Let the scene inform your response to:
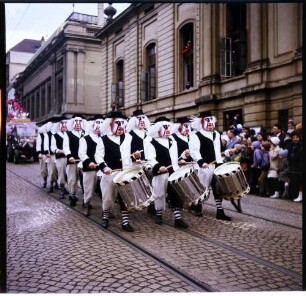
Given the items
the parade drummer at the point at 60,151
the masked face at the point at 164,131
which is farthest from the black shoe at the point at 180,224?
the parade drummer at the point at 60,151

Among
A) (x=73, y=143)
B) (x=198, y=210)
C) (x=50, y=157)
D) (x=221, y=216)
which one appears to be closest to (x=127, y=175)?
(x=198, y=210)

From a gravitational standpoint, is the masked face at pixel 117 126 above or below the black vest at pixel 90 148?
above

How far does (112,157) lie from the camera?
24.8 feet

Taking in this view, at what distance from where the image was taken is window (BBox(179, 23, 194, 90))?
15.1m

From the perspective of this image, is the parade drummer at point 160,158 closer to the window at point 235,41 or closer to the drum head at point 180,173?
the drum head at point 180,173

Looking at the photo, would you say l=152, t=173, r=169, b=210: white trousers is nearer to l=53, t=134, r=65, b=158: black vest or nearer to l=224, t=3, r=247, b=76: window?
l=53, t=134, r=65, b=158: black vest

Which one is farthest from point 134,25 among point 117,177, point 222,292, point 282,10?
point 222,292

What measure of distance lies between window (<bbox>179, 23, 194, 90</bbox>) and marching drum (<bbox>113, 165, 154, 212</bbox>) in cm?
876

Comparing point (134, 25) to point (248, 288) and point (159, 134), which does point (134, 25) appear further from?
point (248, 288)

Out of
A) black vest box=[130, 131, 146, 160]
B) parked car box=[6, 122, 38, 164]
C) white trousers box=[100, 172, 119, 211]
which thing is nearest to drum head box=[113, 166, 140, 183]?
white trousers box=[100, 172, 119, 211]

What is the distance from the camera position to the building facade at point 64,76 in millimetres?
14602

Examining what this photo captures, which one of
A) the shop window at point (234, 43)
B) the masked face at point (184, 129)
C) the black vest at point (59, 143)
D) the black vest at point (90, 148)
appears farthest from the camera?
the shop window at point (234, 43)

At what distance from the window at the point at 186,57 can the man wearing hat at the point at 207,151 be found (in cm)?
703

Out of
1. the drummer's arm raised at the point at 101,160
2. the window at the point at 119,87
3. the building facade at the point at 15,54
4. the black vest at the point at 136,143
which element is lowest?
the drummer's arm raised at the point at 101,160
